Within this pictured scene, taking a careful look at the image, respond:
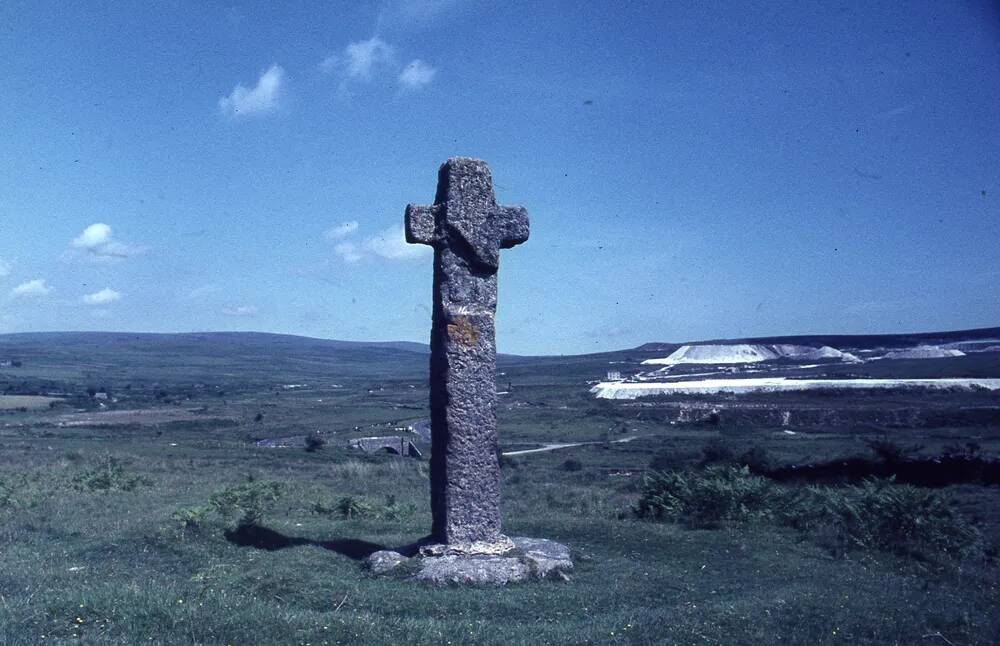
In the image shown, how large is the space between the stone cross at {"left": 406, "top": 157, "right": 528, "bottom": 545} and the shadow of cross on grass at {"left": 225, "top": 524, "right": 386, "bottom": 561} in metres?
1.57

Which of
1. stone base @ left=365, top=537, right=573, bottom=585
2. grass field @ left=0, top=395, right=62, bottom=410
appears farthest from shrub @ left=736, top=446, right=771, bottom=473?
grass field @ left=0, top=395, right=62, bottom=410

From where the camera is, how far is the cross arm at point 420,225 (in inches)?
449

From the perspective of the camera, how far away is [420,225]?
37.6ft

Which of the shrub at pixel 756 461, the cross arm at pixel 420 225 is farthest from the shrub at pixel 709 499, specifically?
the shrub at pixel 756 461

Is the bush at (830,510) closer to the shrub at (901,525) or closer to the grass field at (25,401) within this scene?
the shrub at (901,525)

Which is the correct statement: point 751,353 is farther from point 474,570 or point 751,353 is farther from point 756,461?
point 474,570

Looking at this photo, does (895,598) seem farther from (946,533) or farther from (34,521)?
(34,521)

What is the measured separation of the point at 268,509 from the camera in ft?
56.7

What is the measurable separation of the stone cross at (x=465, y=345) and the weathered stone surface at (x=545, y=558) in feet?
1.53

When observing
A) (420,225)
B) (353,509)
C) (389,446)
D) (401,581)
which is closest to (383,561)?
(401,581)

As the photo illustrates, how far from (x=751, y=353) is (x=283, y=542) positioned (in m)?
114

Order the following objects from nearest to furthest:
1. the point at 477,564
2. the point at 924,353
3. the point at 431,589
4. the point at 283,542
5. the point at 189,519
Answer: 1. the point at 431,589
2. the point at 477,564
3. the point at 283,542
4. the point at 189,519
5. the point at 924,353

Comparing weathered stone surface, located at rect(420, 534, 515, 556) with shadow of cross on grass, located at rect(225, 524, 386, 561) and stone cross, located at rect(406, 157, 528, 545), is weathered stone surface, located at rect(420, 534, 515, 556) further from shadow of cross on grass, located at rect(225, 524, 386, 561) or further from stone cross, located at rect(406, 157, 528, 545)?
shadow of cross on grass, located at rect(225, 524, 386, 561)

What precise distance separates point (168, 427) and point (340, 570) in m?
63.8
